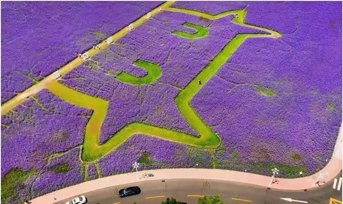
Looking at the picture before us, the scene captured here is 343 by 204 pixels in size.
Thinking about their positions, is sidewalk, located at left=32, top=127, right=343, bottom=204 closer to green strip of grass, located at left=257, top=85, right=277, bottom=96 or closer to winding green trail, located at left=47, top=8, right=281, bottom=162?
winding green trail, located at left=47, top=8, right=281, bottom=162

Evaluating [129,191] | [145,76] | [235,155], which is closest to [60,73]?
[145,76]

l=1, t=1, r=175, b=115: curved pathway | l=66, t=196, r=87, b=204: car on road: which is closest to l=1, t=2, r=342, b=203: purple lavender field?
l=1, t=1, r=175, b=115: curved pathway

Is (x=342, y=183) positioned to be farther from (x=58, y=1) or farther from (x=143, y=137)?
(x=58, y=1)

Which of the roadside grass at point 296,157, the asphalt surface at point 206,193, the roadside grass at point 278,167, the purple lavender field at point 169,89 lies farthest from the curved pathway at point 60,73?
the roadside grass at point 296,157

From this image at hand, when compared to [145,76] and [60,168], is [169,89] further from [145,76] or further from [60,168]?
[60,168]

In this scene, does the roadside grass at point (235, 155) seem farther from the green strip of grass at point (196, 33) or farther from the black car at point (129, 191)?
the green strip of grass at point (196, 33)

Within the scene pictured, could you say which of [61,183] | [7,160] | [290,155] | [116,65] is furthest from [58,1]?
[290,155]
